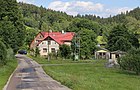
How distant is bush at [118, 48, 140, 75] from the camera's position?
149 ft

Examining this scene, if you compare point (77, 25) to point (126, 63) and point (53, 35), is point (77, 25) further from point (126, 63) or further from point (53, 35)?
point (126, 63)

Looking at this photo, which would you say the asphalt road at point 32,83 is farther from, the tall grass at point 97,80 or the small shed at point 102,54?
the small shed at point 102,54

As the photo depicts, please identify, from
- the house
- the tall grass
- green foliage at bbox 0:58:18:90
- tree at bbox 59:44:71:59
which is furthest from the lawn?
the house

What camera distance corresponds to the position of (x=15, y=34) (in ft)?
222

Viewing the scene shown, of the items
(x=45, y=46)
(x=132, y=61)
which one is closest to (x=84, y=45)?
(x=45, y=46)

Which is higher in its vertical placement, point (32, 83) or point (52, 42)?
point (52, 42)

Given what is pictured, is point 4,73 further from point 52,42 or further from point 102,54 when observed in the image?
point 52,42

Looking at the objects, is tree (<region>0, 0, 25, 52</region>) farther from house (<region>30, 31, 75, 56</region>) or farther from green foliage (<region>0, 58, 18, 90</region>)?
house (<region>30, 31, 75, 56</region>)

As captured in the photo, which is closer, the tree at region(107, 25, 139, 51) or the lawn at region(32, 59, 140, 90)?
the lawn at region(32, 59, 140, 90)

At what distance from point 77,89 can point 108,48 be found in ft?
310

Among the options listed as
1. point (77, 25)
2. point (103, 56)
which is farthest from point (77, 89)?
point (77, 25)

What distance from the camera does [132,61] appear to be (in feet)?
153

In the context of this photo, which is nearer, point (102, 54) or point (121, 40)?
point (121, 40)

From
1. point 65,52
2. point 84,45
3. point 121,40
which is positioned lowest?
point 65,52
